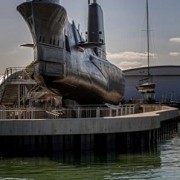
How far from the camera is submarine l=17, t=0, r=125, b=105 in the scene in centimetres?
2927

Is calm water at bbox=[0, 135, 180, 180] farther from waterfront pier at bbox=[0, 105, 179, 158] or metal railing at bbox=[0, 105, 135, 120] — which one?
metal railing at bbox=[0, 105, 135, 120]

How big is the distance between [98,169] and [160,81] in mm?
79064

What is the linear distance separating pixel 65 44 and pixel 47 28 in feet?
9.18

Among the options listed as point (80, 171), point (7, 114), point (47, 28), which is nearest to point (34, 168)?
point (80, 171)

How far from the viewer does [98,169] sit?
24.3 metres

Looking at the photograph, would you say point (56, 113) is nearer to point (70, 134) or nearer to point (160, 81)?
point (70, 134)

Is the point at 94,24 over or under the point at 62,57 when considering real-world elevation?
over

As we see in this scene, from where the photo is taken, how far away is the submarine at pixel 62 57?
2927cm

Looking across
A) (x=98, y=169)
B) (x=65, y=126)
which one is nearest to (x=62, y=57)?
(x=65, y=126)

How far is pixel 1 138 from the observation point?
28234 mm

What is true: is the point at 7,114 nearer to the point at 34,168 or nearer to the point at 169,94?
the point at 34,168

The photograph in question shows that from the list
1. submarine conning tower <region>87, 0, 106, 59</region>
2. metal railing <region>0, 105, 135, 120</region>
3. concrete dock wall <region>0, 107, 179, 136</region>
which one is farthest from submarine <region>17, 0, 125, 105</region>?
submarine conning tower <region>87, 0, 106, 59</region>

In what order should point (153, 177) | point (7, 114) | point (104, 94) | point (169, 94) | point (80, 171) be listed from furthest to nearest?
point (169, 94), point (104, 94), point (7, 114), point (80, 171), point (153, 177)

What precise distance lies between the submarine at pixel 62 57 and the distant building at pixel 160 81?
59.1 metres
